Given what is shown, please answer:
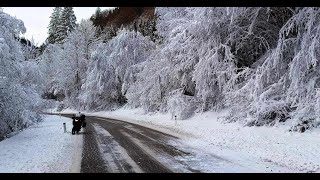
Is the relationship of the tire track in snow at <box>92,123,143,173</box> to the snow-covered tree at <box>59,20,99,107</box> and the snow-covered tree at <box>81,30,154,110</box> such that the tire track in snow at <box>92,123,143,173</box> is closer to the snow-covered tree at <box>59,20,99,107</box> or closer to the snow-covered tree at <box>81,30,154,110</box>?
the snow-covered tree at <box>81,30,154,110</box>

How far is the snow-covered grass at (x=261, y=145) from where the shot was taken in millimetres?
11797

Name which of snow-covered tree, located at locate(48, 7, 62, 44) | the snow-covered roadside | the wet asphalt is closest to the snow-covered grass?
the wet asphalt

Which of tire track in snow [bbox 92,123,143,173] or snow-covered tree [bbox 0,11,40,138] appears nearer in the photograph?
tire track in snow [bbox 92,123,143,173]

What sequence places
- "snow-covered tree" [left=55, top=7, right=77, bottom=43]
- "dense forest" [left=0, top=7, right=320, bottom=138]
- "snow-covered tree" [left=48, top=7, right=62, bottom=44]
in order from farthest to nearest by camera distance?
"snow-covered tree" [left=48, top=7, right=62, bottom=44] → "snow-covered tree" [left=55, top=7, right=77, bottom=43] → "dense forest" [left=0, top=7, right=320, bottom=138]

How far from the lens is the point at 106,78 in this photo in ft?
174

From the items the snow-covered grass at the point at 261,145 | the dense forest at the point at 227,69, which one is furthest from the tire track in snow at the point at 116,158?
the dense forest at the point at 227,69

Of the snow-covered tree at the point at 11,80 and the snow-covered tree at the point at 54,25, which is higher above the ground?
the snow-covered tree at the point at 54,25

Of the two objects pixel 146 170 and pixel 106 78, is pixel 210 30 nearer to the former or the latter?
pixel 146 170

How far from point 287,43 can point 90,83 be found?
37.9 metres

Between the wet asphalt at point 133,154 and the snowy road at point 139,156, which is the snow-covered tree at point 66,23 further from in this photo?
the snowy road at point 139,156

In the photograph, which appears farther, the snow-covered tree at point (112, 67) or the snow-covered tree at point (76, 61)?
the snow-covered tree at point (76, 61)

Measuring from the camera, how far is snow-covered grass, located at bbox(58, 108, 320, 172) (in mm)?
11797

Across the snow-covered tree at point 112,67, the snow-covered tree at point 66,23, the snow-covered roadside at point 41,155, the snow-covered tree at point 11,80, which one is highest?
the snow-covered tree at point 66,23
